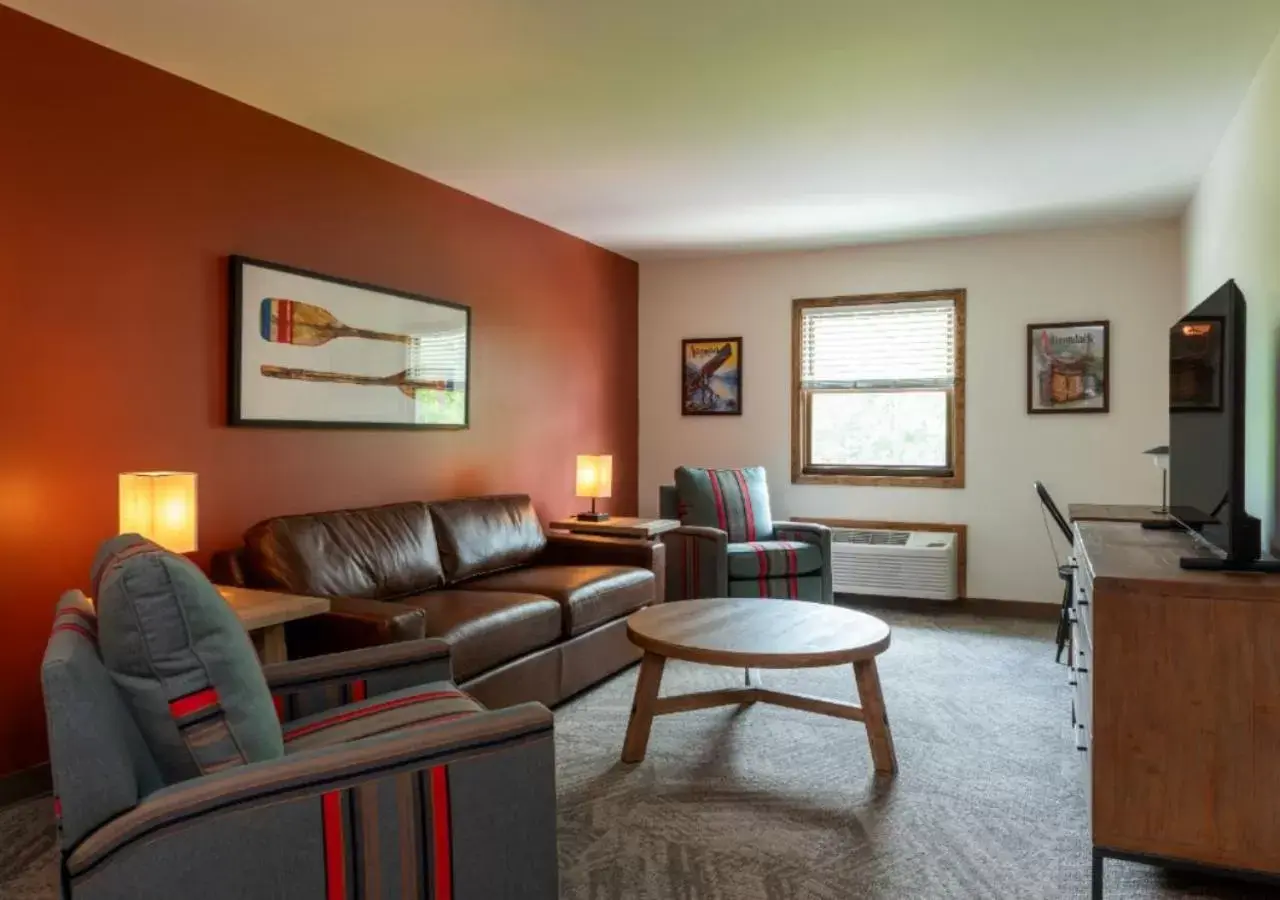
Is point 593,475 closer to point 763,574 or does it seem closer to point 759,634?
point 763,574

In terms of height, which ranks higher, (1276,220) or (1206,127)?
(1206,127)

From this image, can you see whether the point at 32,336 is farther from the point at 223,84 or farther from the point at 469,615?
the point at 469,615

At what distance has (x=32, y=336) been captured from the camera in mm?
2678

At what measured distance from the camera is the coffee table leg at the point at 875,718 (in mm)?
2898

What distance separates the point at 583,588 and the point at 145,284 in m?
2.00

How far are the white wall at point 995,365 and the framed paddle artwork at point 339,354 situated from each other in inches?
89.4

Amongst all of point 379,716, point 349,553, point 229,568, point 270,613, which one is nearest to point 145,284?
point 229,568

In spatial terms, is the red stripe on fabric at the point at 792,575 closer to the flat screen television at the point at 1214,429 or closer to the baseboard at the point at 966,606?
the baseboard at the point at 966,606

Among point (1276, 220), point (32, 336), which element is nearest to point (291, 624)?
point (32, 336)

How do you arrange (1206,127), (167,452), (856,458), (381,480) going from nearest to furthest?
(167,452) < (1206,127) < (381,480) < (856,458)

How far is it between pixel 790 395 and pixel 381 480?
119 inches

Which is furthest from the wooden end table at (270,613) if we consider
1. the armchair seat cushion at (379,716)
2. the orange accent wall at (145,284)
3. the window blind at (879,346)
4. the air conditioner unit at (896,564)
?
the window blind at (879,346)

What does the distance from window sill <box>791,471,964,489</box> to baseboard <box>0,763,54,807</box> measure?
4.47 metres

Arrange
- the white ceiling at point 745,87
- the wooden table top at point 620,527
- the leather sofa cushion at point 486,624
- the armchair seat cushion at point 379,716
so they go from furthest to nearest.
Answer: the wooden table top at point 620,527, the leather sofa cushion at point 486,624, the white ceiling at point 745,87, the armchair seat cushion at point 379,716
